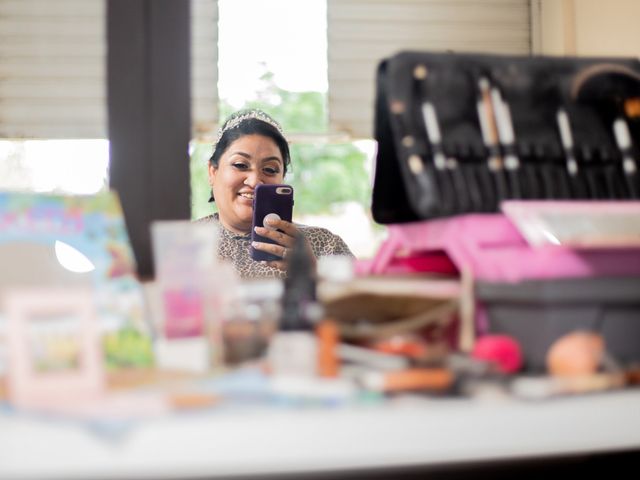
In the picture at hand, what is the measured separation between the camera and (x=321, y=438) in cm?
45

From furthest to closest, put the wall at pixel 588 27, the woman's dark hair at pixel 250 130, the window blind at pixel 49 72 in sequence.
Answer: the window blind at pixel 49 72 < the wall at pixel 588 27 < the woman's dark hair at pixel 250 130

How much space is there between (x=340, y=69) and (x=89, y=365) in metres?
2.39

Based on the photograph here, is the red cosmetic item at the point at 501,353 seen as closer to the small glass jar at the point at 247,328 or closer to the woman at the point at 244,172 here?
the small glass jar at the point at 247,328

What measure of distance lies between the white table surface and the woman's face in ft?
3.85

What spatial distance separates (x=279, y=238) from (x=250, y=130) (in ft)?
1.87

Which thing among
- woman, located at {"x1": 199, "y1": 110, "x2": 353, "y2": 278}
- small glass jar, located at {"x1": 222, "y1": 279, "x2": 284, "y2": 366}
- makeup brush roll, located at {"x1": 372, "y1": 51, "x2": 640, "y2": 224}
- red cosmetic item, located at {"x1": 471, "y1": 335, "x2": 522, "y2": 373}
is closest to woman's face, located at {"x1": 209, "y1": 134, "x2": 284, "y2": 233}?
woman, located at {"x1": 199, "y1": 110, "x2": 353, "y2": 278}

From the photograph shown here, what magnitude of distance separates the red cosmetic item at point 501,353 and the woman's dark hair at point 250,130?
3.76 ft

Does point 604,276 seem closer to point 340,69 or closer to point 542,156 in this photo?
point 542,156

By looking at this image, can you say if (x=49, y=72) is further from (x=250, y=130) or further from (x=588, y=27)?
(x=588, y=27)

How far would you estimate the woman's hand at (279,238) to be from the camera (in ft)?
3.65

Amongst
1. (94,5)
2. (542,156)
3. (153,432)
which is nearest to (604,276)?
(542,156)

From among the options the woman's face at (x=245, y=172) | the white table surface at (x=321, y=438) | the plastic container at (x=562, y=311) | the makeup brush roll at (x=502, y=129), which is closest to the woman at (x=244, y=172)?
the woman's face at (x=245, y=172)

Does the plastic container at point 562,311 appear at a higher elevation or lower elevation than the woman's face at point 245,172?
lower

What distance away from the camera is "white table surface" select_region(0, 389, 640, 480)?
0.42 meters
